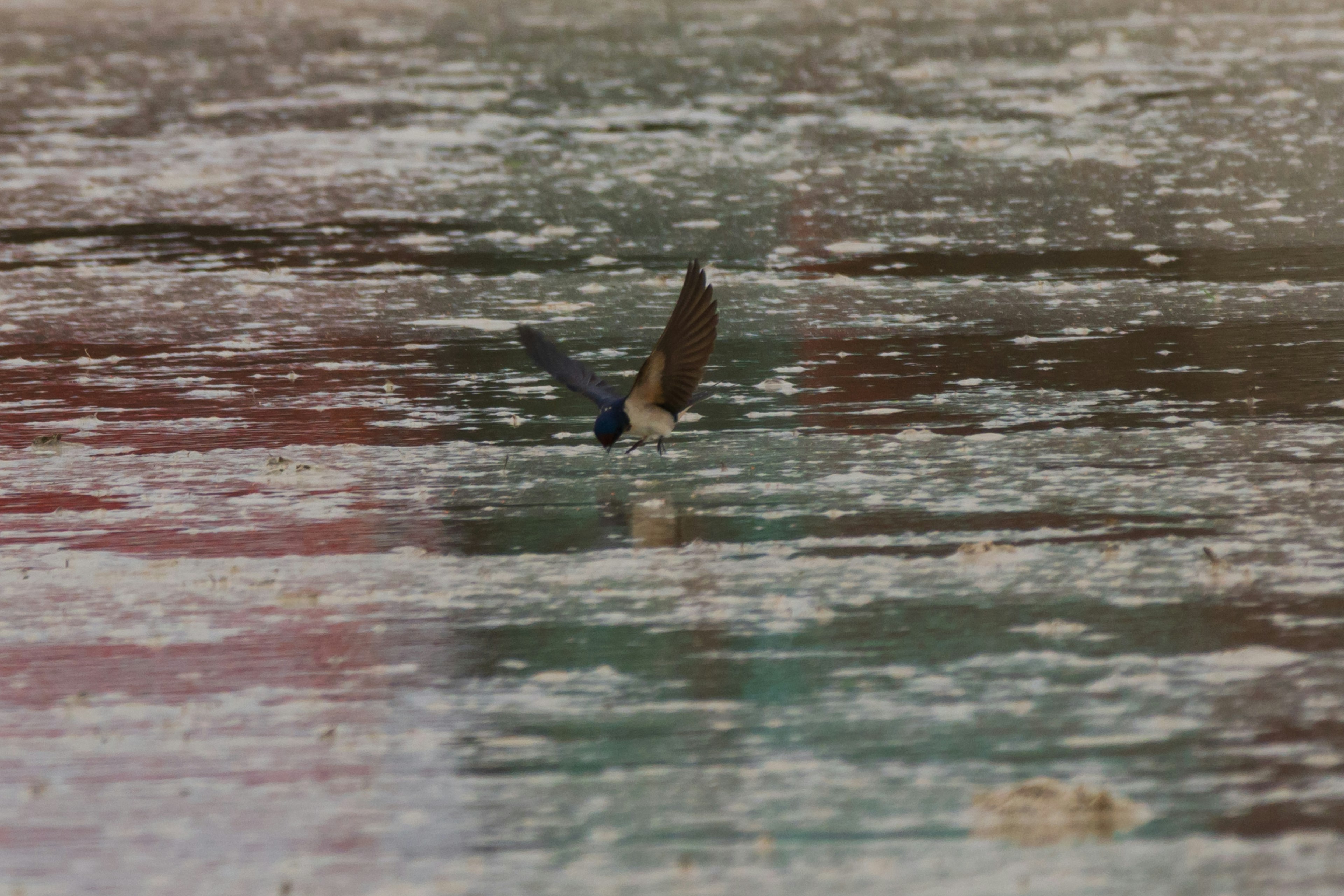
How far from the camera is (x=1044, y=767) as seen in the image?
13.2 ft

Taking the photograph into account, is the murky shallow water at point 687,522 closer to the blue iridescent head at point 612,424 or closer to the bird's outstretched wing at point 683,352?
the blue iridescent head at point 612,424

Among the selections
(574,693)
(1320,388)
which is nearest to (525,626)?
(574,693)

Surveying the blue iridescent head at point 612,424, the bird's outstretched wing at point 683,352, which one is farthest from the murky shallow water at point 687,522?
the bird's outstretched wing at point 683,352

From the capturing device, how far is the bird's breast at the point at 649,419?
20.8 feet

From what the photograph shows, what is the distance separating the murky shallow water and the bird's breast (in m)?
0.16

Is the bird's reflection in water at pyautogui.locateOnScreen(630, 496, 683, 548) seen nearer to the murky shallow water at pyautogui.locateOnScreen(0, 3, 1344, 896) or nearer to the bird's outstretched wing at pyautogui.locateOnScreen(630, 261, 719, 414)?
the murky shallow water at pyautogui.locateOnScreen(0, 3, 1344, 896)

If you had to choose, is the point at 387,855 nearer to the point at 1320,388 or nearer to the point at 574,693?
the point at 574,693

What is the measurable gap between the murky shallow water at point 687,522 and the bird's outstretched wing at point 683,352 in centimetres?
30

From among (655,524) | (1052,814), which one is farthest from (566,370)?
(1052,814)

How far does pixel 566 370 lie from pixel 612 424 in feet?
1.57

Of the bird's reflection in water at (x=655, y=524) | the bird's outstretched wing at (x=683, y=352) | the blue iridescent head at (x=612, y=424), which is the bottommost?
the bird's reflection in water at (x=655, y=524)

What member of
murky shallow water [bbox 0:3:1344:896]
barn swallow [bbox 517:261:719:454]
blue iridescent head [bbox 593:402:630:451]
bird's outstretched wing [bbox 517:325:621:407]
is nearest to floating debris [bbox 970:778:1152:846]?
murky shallow water [bbox 0:3:1344:896]

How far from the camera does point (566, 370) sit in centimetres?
676

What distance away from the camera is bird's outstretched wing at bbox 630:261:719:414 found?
246 inches
